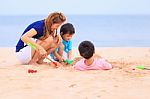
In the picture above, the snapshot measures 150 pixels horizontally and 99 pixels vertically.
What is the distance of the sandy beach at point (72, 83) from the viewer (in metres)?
4.35

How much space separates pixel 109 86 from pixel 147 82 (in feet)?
1.48

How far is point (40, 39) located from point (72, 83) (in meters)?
1.45

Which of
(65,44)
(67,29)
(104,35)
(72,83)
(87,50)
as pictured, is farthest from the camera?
(104,35)

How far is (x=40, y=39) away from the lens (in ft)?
20.3

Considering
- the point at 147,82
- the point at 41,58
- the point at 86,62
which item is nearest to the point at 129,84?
the point at 147,82

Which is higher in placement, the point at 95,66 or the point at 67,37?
the point at 67,37

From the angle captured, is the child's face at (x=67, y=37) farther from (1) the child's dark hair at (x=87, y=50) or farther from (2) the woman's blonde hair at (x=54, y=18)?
(1) the child's dark hair at (x=87, y=50)

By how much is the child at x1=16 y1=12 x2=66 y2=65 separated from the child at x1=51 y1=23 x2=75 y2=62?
204 mm

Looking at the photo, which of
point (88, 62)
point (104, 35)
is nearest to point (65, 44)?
point (88, 62)

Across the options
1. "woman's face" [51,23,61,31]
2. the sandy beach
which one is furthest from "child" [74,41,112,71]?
"woman's face" [51,23,61,31]

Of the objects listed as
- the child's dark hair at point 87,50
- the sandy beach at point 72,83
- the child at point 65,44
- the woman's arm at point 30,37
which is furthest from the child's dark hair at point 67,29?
the child's dark hair at point 87,50

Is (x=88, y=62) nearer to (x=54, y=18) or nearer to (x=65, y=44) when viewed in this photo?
(x=54, y=18)

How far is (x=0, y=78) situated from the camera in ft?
17.4

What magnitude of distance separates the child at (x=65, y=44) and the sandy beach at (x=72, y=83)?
1.62 ft
